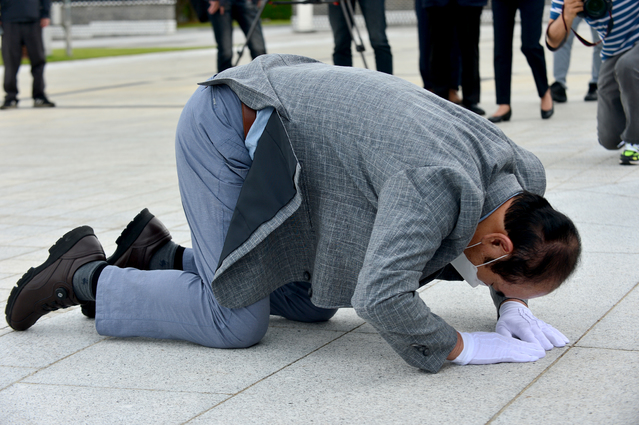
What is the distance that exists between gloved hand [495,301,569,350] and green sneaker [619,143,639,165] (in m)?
2.86

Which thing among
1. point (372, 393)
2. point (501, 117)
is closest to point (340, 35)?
point (501, 117)

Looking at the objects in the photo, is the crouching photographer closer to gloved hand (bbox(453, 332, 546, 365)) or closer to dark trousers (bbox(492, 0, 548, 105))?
dark trousers (bbox(492, 0, 548, 105))

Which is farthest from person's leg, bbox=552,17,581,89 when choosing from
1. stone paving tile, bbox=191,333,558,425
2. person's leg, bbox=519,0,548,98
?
stone paving tile, bbox=191,333,558,425

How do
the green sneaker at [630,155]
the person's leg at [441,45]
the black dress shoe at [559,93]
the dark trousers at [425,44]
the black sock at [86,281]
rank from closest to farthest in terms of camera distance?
the black sock at [86,281] → the green sneaker at [630,155] → the person's leg at [441,45] → the dark trousers at [425,44] → the black dress shoe at [559,93]

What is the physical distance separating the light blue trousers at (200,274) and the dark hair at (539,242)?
78 cm

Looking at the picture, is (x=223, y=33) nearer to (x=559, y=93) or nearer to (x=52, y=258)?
(x=559, y=93)

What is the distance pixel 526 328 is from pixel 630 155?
2.98 m

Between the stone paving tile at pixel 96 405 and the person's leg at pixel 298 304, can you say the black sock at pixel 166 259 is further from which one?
the stone paving tile at pixel 96 405

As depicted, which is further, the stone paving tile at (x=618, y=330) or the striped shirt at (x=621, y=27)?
the striped shirt at (x=621, y=27)

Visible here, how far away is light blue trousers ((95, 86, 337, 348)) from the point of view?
92.4 inches

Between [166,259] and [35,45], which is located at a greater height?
[35,45]

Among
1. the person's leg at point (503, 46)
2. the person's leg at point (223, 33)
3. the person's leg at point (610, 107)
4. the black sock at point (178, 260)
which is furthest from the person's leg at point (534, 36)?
the black sock at point (178, 260)

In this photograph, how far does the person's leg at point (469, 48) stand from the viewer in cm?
706

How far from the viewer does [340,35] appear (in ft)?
24.9
